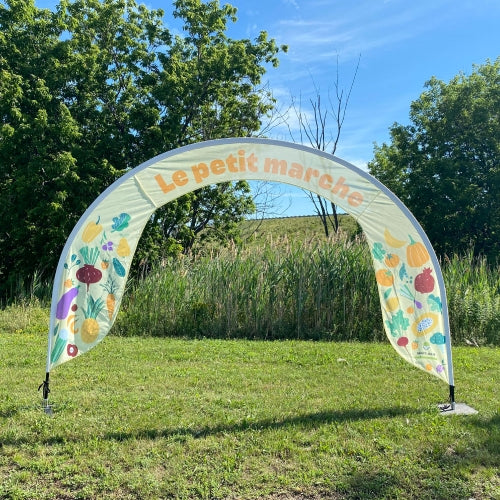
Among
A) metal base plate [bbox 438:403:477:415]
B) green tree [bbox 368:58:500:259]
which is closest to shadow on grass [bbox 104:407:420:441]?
metal base plate [bbox 438:403:477:415]

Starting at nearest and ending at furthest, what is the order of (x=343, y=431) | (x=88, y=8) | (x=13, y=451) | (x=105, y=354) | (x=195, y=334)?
(x=13, y=451)
(x=343, y=431)
(x=105, y=354)
(x=195, y=334)
(x=88, y=8)

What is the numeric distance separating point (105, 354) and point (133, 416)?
9.22ft

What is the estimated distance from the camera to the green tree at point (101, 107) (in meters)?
12.5

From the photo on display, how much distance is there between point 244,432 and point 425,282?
2361mm

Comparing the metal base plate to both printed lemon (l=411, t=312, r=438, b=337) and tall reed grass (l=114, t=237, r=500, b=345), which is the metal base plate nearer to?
printed lemon (l=411, t=312, r=438, b=337)

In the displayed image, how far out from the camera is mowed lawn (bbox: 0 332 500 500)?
2.99 meters

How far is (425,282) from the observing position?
454 cm

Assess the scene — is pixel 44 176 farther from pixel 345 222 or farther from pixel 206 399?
pixel 345 222

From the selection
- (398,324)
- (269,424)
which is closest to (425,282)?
(398,324)

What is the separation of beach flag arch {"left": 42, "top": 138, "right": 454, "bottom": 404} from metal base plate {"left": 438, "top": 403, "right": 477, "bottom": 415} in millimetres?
219

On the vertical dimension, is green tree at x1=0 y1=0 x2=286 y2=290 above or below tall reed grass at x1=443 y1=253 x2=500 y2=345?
above

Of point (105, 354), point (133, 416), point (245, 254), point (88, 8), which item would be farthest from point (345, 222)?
point (133, 416)

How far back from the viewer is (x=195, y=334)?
854cm

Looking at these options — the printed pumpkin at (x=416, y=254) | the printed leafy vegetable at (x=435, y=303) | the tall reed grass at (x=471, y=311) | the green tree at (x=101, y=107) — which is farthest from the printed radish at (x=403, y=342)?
the green tree at (x=101, y=107)
